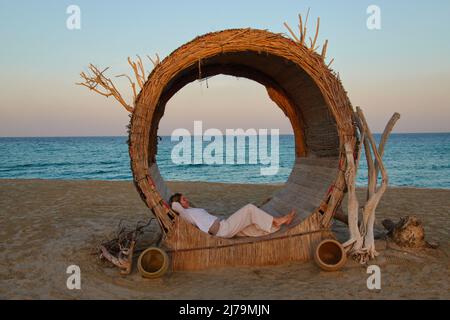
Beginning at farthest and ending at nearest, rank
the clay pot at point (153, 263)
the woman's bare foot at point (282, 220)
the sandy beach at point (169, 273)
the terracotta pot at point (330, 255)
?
the woman's bare foot at point (282, 220) → the terracotta pot at point (330, 255) → the clay pot at point (153, 263) → the sandy beach at point (169, 273)

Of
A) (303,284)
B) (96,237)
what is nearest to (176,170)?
(96,237)

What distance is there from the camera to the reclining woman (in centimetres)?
434

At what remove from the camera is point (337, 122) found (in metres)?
4.29

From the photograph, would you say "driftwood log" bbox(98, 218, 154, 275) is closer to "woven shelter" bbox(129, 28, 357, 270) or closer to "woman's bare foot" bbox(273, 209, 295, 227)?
"woven shelter" bbox(129, 28, 357, 270)

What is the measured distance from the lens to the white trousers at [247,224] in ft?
14.2

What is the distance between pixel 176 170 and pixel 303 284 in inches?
898

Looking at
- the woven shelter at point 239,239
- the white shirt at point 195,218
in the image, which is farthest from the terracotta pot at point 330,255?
the white shirt at point 195,218

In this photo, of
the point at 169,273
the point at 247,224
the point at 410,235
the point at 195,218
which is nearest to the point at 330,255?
the point at 247,224

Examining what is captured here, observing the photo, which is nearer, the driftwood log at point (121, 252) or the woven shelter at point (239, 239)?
the driftwood log at point (121, 252)

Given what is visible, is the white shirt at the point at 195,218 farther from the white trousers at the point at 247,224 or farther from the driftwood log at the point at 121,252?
the driftwood log at the point at 121,252

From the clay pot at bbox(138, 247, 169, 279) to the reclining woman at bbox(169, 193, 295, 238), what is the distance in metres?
0.54

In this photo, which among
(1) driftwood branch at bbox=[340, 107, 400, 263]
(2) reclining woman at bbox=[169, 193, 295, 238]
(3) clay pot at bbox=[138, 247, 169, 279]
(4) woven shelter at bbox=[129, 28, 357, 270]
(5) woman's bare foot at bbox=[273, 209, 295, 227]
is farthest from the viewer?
(5) woman's bare foot at bbox=[273, 209, 295, 227]

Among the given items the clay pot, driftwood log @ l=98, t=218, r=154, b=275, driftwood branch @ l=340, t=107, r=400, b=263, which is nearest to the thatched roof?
driftwood branch @ l=340, t=107, r=400, b=263
